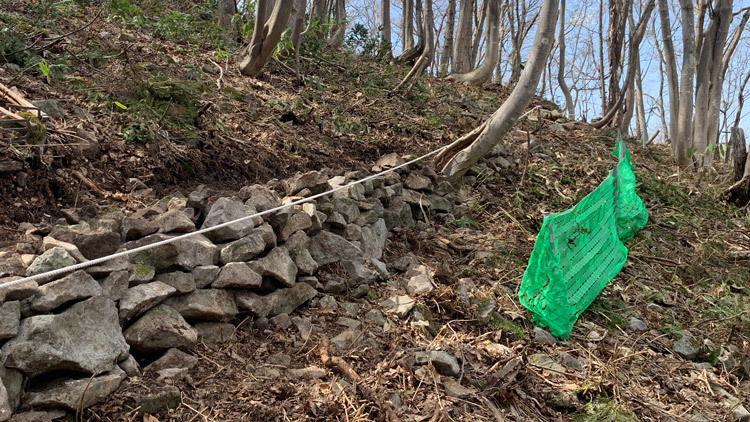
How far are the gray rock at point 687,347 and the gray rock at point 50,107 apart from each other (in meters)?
4.62

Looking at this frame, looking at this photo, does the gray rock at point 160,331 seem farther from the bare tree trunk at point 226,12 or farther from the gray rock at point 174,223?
the bare tree trunk at point 226,12

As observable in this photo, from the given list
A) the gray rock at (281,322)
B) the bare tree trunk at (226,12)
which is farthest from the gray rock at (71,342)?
the bare tree trunk at (226,12)

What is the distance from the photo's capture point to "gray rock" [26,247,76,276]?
2295 millimetres

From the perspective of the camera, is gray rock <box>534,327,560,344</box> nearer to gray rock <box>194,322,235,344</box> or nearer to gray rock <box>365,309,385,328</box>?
gray rock <box>365,309,385,328</box>

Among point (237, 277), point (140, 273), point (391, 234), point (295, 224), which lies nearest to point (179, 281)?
point (140, 273)

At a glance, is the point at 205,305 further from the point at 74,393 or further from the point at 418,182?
the point at 418,182

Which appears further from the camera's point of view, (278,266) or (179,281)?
(278,266)

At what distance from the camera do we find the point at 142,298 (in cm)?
254

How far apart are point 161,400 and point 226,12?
23.8 ft

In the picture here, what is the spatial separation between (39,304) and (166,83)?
9.60ft

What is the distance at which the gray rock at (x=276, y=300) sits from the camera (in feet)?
9.77

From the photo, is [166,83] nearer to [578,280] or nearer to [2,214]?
[2,214]

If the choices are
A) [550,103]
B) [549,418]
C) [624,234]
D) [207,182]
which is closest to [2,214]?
[207,182]

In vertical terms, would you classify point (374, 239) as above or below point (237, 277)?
below
